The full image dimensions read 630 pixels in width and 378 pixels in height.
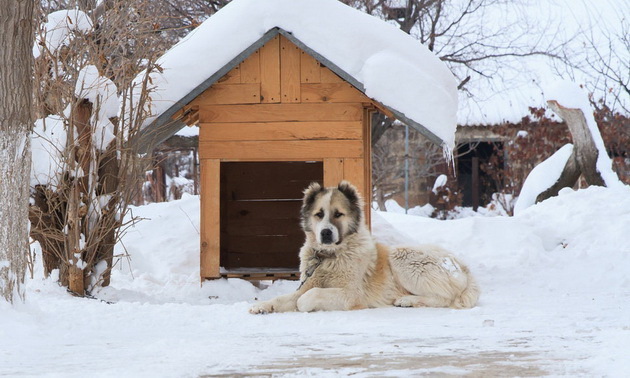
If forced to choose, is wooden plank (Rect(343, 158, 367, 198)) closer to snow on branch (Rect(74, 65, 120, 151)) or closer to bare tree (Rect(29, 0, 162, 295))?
bare tree (Rect(29, 0, 162, 295))

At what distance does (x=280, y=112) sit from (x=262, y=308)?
3.14 meters

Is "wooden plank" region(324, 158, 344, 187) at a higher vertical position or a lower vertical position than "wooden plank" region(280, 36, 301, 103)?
lower

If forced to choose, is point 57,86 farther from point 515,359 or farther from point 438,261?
point 515,359

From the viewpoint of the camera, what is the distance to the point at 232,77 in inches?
371

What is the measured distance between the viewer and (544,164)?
15367 mm

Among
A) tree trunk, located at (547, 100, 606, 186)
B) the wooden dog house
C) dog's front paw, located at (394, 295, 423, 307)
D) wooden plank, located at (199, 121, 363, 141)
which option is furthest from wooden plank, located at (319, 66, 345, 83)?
tree trunk, located at (547, 100, 606, 186)

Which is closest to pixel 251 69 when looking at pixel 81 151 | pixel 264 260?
pixel 81 151

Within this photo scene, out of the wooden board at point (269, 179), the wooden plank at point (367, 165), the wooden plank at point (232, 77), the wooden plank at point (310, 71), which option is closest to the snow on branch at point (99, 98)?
the wooden plank at point (232, 77)

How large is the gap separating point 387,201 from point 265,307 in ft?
54.0

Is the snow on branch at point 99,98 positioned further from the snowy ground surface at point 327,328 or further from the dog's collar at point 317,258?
the dog's collar at point 317,258

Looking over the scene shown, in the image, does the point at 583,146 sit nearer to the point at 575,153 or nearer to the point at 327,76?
the point at 575,153

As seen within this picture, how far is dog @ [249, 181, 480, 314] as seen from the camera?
23.5 feet

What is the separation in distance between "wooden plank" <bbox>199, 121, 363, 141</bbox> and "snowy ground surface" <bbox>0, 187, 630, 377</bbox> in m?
1.68

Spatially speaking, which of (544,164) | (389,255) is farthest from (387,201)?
(389,255)
